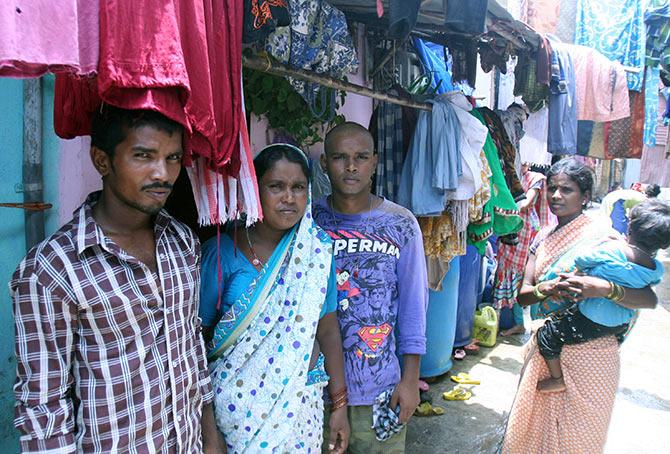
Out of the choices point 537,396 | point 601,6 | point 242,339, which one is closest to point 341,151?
point 242,339

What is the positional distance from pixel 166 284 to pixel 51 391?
0.38 meters

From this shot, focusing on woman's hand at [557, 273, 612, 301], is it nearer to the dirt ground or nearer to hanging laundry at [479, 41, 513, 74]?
the dirt ground

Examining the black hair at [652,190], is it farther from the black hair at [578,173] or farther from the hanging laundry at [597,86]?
the black hair at [578,173]

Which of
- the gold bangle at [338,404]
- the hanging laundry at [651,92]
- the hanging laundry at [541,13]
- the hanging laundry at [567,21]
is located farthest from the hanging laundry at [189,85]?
the hanging laundry at [567,21]

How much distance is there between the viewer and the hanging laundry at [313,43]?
2123mm

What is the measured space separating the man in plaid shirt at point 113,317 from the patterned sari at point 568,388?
2.14 metres

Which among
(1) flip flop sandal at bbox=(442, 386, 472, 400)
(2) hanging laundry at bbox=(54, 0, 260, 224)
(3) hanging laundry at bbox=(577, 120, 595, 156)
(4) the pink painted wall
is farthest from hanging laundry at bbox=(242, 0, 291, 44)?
(3) hanging laundry at bbox=(577, 120, 595, 156)

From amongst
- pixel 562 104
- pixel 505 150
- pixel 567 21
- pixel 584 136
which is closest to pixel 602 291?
pixel 505 150

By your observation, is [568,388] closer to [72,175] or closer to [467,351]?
[467,351]

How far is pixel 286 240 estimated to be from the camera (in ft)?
5.84

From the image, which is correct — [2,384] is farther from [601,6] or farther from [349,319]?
[601,6]

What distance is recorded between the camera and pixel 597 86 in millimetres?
4609

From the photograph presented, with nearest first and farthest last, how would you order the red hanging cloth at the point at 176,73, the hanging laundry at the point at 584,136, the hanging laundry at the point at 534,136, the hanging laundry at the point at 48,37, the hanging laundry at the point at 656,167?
the hanging laundry at the point at 48,37 < the red hanging cloth at the point at 176,73 < the hanging laundry at the point at 534,136 < the hanging laundry at the point at 584,136 < the hanging laundry at the point at 656,167

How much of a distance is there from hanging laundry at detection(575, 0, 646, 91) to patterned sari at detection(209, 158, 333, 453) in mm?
5199
